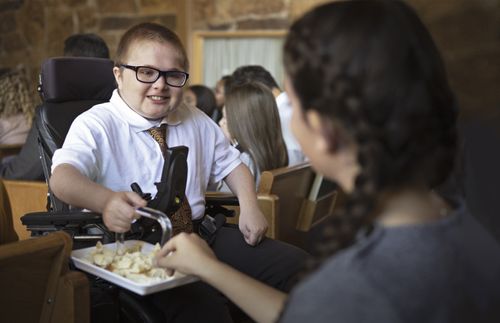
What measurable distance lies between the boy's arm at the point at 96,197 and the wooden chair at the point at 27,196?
4.18ft

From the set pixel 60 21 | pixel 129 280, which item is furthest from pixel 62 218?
pixel 60 21

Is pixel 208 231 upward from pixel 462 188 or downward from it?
downward

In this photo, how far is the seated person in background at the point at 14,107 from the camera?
344 centimetres

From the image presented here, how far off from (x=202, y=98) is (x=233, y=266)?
2.61 meters

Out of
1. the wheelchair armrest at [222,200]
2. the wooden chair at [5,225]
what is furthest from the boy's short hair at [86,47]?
the wooden chair at [5,225]

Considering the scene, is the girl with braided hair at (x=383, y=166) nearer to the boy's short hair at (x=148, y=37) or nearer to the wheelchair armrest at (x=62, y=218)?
the wheelchair armrest at (x=62, y=218)

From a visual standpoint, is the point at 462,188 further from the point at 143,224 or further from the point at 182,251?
the point at 143,224

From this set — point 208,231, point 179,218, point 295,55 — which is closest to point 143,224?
point 179,218

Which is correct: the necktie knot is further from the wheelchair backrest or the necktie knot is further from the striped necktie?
the wheelchair backrest

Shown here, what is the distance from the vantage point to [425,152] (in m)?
0.83

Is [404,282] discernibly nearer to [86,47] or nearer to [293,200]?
[293,200]

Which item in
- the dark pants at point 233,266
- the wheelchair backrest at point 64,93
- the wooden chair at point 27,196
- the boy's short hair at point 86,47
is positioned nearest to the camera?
the dark pants at point 233,266

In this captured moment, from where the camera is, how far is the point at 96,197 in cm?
147

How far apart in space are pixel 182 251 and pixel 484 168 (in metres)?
0.57
